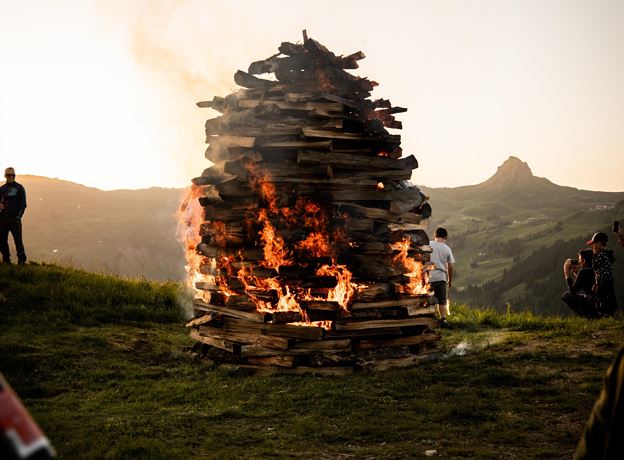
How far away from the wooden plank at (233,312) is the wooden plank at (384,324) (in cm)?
144

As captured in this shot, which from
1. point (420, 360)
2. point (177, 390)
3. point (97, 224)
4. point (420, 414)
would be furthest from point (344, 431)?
point (97, 224)

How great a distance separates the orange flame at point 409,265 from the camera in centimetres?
1212

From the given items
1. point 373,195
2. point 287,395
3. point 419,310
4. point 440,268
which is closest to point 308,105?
point 373,195

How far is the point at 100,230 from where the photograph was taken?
12694cm

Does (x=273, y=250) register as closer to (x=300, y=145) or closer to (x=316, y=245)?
(x=316, y=245)

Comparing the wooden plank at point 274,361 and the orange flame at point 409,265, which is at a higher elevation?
the orange flame at point 409,265

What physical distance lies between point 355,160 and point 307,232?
173 centimetres

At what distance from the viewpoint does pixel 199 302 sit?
12.9 m

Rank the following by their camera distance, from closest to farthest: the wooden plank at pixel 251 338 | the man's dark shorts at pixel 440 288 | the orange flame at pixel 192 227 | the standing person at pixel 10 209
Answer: the wooden plank at pixel 251 338, the orange flame at pixel 192 227, the man's dark shorts at pixel 440 288, the standing person at pixel 10 209

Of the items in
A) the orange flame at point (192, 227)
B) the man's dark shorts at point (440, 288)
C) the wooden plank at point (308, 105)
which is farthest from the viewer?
the man's dark shorts at point (440, 288)

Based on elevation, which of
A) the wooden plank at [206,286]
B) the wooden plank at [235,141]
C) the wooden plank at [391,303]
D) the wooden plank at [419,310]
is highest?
the wooden plank at [235,141]

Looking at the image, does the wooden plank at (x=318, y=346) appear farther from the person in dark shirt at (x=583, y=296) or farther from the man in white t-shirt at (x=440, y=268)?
the person in dark shirt at (x=583, y=296)

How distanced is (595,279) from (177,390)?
10.8 meters

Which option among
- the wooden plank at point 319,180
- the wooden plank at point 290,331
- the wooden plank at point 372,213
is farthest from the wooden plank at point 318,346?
the wooden plank at point 319,180
